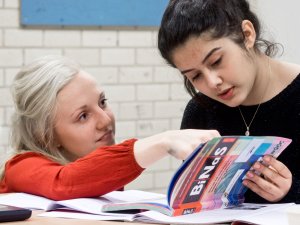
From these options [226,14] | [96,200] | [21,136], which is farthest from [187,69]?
[21,136]

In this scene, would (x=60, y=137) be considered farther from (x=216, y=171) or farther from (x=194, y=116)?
(x=216, y=171)

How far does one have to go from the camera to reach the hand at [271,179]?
155cm

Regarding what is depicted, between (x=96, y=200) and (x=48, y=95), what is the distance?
465 millimetres

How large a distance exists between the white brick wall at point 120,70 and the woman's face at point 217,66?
77.4 inches

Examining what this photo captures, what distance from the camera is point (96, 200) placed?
1717 millimetres

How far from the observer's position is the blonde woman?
172cm

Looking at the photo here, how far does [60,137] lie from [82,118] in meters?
0.11

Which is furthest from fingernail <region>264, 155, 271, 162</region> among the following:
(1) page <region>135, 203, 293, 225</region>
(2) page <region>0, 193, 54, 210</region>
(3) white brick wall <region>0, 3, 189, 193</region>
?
(3) white brick wall <region>0, 3, 189, 193</region>

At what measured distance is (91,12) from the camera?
12.0 feet

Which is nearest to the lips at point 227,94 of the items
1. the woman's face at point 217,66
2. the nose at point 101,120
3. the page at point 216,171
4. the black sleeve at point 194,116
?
the woman's face at point 217,66

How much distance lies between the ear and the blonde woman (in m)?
0.45

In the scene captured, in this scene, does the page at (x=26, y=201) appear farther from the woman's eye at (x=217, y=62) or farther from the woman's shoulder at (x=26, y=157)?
the woman's eye at (x=217, y=62)

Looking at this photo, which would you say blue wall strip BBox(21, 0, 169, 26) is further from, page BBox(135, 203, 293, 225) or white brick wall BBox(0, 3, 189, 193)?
page BBox(135, 203, 293, 225)

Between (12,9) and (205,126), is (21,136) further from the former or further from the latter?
(12,9)
